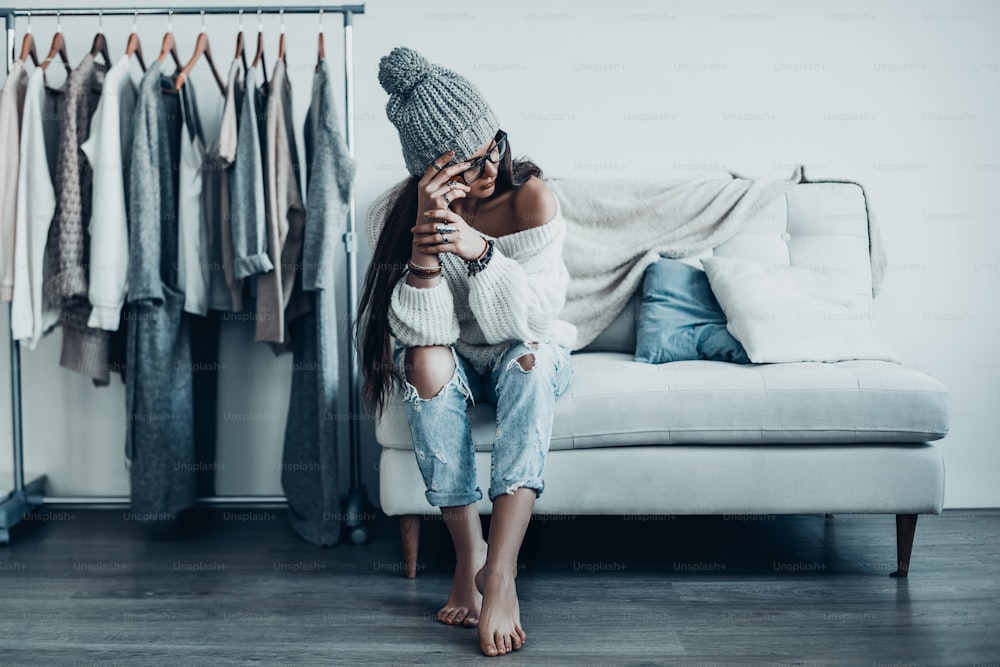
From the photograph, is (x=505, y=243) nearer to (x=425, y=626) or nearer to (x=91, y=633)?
(x=425, y=626)

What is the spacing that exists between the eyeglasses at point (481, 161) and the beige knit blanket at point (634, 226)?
2.12 feet

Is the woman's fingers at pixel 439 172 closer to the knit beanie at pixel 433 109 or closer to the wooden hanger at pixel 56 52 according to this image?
the knit beanie at pixel 433 109

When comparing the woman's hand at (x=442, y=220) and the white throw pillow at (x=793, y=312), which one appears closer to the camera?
the woman's hand at (x=442, y=220)

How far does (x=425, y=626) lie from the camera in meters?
1.55

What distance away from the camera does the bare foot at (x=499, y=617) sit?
4.67ft

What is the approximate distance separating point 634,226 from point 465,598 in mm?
1132

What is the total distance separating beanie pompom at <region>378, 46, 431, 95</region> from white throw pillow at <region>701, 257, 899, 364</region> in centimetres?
92

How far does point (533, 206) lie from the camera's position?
5.43 feet

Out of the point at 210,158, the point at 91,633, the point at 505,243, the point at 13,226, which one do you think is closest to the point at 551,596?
the point at 505,243

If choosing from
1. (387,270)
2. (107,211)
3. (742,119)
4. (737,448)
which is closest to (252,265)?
(107,211)

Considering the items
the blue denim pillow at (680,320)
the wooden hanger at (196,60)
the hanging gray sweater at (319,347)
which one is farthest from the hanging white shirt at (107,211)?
the blue denim pillow at (680,320)

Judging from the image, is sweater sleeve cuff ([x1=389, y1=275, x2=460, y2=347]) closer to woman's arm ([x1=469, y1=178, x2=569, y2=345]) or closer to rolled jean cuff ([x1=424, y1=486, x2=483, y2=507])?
woman's arm ([x1=469, y1=178, x2=569, y2=345])

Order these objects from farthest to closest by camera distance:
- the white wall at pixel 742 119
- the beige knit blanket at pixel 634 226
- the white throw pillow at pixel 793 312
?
the white wall at pixel 742 119 < the beige knit blanket at pixel 634 226 < the white throw pillow at pixel 793 312

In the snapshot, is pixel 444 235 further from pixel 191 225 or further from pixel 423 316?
pixel 191 225
